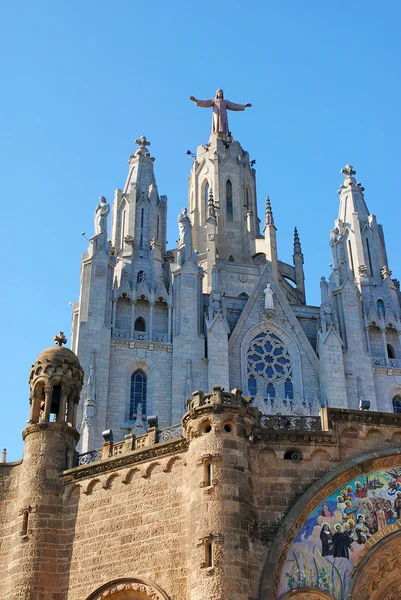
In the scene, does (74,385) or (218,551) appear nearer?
(218,551)

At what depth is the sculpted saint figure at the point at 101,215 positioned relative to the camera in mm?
50625

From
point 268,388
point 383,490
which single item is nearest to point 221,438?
point 383,490

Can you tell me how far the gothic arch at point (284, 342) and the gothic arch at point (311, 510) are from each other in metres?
21.1

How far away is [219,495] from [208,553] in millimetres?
1530

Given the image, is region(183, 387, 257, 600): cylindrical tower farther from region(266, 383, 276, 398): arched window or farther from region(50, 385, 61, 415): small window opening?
region(266, 383, 276, 398): arched window

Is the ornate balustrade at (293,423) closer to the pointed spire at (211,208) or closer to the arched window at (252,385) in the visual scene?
the arched window at (252,385)

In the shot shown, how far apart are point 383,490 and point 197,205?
1448 inches

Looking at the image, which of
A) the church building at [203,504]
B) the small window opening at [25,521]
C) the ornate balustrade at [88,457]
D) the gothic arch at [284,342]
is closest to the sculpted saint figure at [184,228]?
the gothic arch at [284,342]

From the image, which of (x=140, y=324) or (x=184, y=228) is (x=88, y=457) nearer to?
(x=140, y=324)

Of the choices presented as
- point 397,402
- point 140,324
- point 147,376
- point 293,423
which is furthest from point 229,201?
point 293,423

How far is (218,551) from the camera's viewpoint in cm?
2381

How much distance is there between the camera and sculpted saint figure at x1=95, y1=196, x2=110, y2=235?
166 ft

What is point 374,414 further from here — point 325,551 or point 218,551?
point 218,551

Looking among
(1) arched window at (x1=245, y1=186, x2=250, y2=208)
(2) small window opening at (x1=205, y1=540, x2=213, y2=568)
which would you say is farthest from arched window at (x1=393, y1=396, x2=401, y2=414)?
(2) small window opening at (x1=205, y1=540, x2=213, y2=568)
